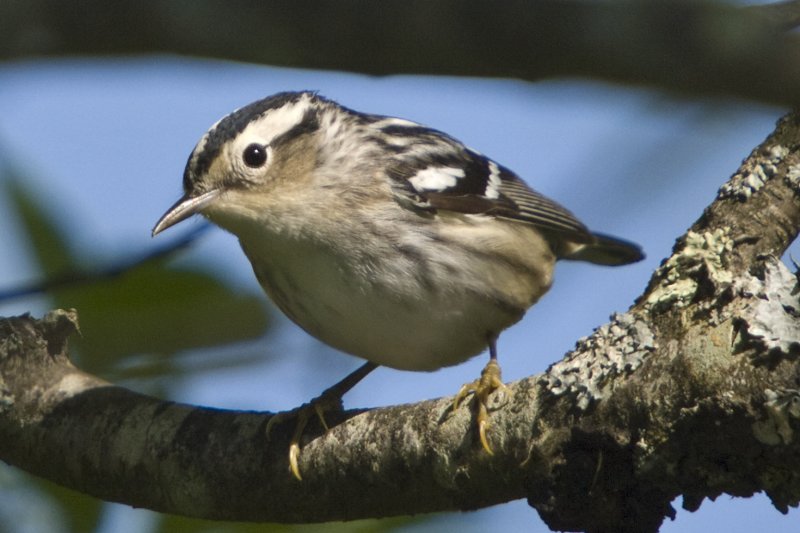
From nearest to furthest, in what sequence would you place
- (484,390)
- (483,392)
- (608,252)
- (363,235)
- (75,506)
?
(483,392) < (484,390) < (75,506) < (363,235) < (608,252)

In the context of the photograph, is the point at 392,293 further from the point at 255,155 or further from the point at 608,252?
the point at 608,252

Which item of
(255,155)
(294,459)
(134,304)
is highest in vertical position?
(255,155)

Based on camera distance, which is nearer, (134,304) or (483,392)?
(483,392)

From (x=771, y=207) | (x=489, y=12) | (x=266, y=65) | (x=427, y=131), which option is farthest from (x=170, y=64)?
(x=427, y=131)

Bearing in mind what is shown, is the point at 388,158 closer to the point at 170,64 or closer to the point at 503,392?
the point at 503,392

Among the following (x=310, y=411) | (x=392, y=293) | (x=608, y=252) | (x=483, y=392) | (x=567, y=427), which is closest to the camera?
(x=567, y=427)

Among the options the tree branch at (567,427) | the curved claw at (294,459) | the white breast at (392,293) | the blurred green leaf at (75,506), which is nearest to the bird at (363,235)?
the white breast at (392,293)

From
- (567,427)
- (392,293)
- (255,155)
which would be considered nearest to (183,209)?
(255,155)
